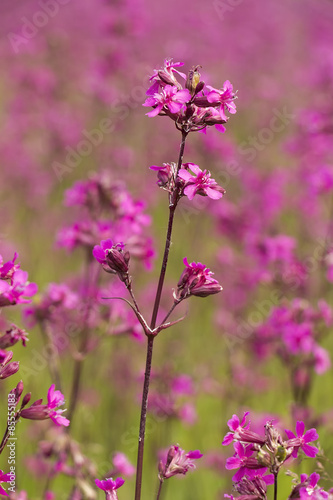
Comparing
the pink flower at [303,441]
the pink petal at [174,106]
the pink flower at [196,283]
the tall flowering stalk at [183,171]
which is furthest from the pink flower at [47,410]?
the pink petal at [174,106]

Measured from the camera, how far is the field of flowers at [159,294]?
2.08 meters

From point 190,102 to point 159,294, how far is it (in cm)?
65

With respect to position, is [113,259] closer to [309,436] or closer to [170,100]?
[170,100]

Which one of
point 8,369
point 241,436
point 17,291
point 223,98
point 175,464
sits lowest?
point 175,464

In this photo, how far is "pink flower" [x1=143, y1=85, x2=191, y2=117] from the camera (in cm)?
197

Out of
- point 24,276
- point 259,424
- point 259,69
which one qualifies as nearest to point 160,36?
point 259,69

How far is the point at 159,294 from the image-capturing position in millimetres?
1927

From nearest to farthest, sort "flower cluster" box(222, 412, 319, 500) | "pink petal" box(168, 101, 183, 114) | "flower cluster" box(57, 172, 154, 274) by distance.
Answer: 1. "flower cluster" box(222, 412, 319, 500)
2. "pink petal" box(168, 101, 183, 114)
3. "flower cluster" box(57, 172, 154, 274)

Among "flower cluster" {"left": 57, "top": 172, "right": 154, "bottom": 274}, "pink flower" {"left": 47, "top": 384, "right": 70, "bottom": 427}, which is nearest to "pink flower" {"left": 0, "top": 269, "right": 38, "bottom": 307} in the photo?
"pink flower" {"left": 47, "top": 384, "right": 70, "bottom": 427}

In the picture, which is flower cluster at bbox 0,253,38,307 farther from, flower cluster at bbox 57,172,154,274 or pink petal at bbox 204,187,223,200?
flower cluster at bbox 57,172,154,274

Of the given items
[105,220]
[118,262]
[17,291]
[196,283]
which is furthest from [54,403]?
[105,220]

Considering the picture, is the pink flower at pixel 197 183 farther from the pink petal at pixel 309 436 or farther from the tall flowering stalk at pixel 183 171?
the pink petal at pixel 309 436

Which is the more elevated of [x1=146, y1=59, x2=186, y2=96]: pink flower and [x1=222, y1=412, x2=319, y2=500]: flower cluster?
[x1=146, y1=59, x2=186, y2=96]: pink flower

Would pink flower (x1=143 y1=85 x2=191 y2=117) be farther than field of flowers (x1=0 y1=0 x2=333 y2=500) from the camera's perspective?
No
